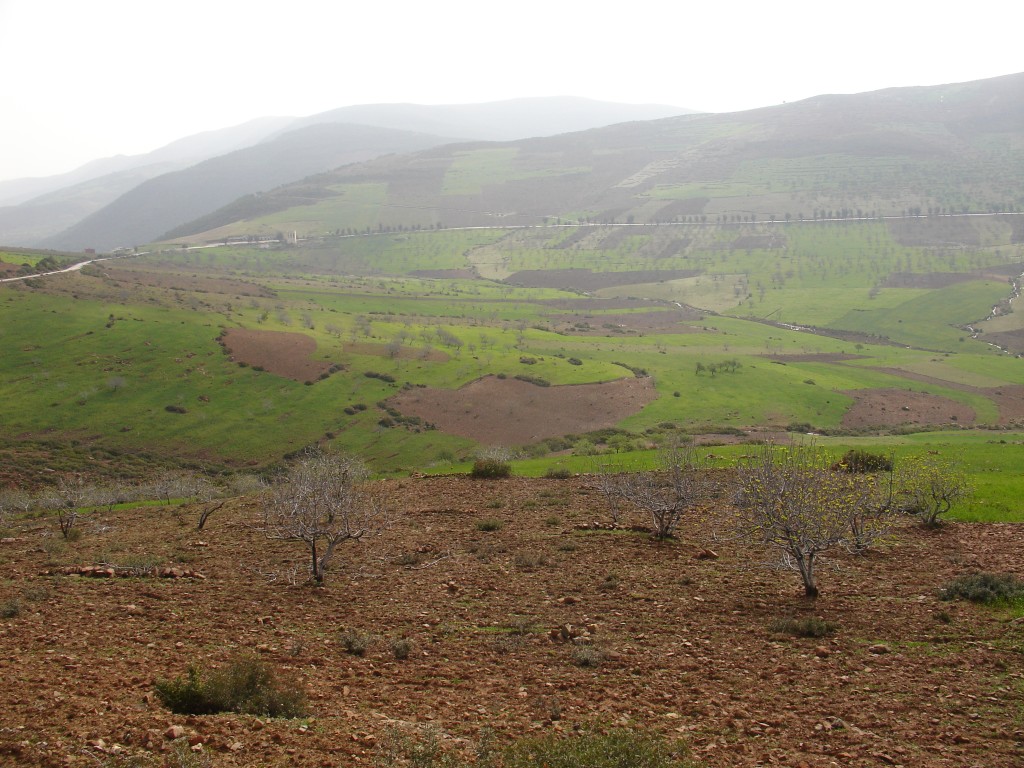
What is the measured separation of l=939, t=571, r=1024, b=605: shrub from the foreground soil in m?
0.55

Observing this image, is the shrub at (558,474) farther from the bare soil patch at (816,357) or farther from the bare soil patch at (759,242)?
the bare soil patch at (759,242)

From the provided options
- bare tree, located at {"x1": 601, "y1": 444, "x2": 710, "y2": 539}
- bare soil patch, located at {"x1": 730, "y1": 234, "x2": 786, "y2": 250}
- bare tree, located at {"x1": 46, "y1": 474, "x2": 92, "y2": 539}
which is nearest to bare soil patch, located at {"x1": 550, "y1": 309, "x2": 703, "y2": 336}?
bare soil patch, located at {"x1": 730, "y1": 234, "x2": 786, "y2": 250}

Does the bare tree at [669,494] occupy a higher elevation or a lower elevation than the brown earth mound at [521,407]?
higher

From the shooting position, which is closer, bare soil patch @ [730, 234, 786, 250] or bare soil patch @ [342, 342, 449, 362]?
bare soil patch @ [342, 342, 449, 362]

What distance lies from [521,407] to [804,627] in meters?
49.8

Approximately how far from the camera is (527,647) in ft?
42.7

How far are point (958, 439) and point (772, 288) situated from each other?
106 m

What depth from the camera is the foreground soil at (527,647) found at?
8927 mm

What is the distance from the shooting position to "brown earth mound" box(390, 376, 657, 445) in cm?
5809

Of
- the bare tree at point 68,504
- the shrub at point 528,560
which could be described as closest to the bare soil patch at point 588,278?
the bare tree at point 68,504

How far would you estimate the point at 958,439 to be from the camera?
129 ft

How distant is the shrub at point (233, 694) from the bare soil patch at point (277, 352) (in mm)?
58415

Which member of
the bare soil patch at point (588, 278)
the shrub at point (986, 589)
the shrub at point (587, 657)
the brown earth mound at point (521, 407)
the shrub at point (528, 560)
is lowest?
the brown earth mound at point (521, 407)

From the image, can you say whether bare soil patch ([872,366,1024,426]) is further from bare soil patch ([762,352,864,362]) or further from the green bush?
the green bush
